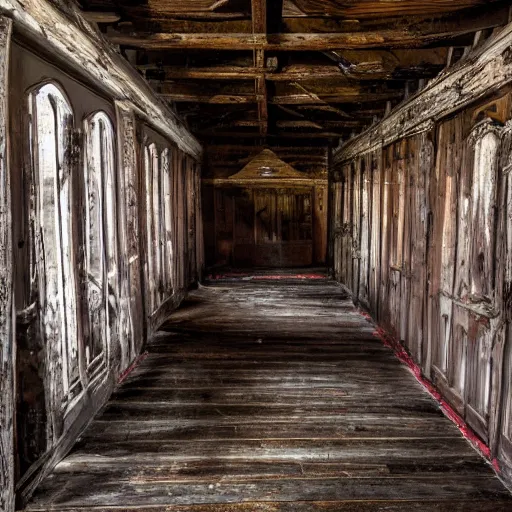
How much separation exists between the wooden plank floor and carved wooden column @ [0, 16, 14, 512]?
45 cm

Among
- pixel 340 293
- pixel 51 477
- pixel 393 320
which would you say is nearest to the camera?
pixel 51 477

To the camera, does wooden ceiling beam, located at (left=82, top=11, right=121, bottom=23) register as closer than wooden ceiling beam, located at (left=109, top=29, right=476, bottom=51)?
Yes

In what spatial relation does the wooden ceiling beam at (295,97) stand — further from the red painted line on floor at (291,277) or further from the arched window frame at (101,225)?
the red painted line on floor at (291,277)

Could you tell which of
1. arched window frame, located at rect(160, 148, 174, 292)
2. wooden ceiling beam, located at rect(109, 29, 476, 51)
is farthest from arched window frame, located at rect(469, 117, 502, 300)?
arched window frame, located at rect(160, 148, 174, 292)

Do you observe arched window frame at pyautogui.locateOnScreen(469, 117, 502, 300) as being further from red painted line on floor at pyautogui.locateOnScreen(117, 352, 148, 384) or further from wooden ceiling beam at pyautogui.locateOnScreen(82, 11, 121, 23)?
red painted line on floor at pyautogui.locateOnScreen(117, 352, 148, 384)

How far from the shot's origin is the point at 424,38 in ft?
11.0

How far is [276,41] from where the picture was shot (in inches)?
146

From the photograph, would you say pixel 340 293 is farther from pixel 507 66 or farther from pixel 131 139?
pixel 507 66

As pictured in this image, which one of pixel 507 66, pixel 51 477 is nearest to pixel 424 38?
pixel 507 66

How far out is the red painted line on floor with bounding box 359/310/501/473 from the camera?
9.89ft

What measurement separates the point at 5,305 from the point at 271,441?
205 centimetres

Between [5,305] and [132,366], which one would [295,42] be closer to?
[5,305]

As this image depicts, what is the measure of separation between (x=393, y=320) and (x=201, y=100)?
3.87 m

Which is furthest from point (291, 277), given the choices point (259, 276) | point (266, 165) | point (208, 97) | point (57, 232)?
point (57, 232)
